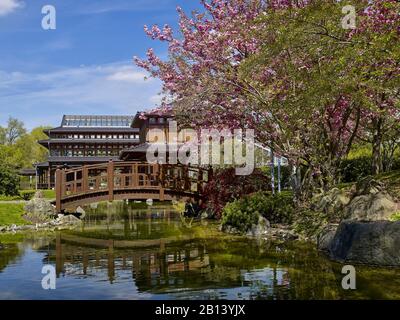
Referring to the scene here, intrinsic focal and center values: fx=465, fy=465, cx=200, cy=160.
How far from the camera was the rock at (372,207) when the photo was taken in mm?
11906

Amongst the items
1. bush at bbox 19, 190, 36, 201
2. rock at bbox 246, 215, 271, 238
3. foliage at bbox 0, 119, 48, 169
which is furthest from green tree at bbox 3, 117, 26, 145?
rock at bbox 246, 215, 271, 238

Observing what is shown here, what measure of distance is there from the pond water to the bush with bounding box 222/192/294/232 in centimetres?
96

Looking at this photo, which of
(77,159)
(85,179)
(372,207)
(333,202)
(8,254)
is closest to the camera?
(372,207)

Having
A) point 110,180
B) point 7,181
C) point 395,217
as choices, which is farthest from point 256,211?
point 7,181

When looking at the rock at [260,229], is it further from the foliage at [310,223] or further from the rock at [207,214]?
the rock at [207,214]

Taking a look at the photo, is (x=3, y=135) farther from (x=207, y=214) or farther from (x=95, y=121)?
(x=207, y=214)

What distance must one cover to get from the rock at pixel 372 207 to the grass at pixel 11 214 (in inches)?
564

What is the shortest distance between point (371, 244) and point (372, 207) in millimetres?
2288

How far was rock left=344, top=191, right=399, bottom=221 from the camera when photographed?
39.1ft

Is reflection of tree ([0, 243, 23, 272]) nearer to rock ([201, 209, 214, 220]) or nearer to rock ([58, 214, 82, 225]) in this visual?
rock ([58, 214, 82, 225])

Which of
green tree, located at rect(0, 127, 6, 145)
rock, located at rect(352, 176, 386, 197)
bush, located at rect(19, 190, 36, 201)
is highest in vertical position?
A: green tree, located at rect(0, 127, 6, 145)

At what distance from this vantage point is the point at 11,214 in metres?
21.7

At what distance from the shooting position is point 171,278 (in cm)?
932
